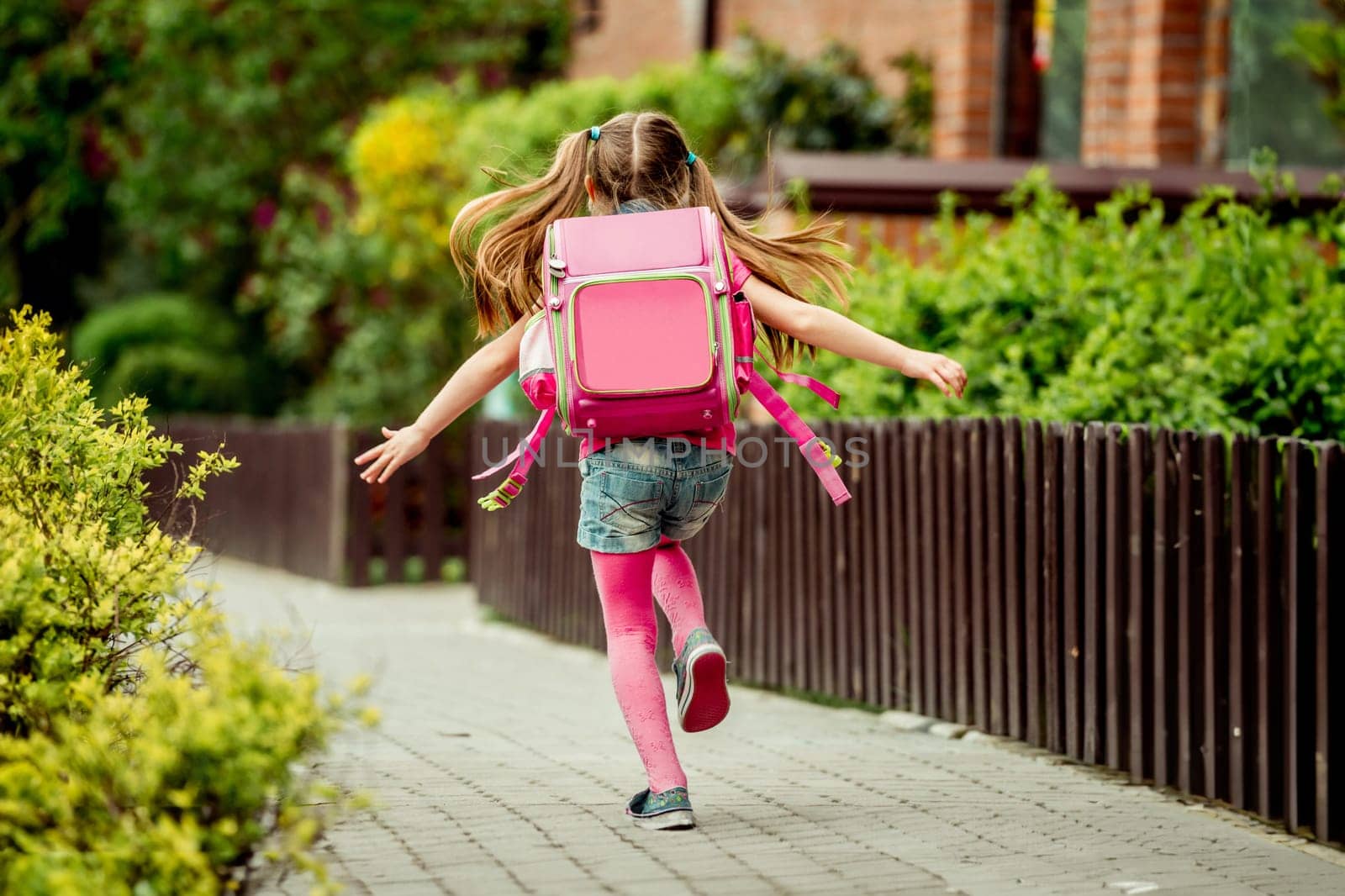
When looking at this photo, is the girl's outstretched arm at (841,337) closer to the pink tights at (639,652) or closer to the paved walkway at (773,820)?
the pink tights at (639,652)

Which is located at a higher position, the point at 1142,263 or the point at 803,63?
the point at 803,63

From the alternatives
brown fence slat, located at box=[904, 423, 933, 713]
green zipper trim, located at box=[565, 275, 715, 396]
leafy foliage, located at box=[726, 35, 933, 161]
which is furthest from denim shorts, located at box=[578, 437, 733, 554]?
leafy foliage, located at box=[726, 35, 933, 161]

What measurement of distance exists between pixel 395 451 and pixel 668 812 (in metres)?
1.12

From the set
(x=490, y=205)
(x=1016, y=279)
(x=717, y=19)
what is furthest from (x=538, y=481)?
(x=717, y=19)

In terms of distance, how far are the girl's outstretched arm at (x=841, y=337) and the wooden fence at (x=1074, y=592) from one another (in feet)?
3.77

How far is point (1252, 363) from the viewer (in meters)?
5.86

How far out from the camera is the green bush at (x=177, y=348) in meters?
19.8

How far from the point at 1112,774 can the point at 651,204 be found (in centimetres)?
247

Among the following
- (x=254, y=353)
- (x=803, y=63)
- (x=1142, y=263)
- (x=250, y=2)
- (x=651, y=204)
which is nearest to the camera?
(x=651, y=204)

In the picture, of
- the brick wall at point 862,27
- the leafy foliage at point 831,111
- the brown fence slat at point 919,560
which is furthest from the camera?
the brick wall at point 862,27

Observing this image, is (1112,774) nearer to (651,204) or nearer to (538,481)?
(651,204)

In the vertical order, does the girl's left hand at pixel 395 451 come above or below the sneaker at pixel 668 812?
above

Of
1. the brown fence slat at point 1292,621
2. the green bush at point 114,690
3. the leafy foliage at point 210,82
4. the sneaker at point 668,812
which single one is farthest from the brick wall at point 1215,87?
the leafy foliage at point 210,82

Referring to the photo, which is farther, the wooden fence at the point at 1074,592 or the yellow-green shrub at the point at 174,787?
the wooden fence at the point at 1074,592
